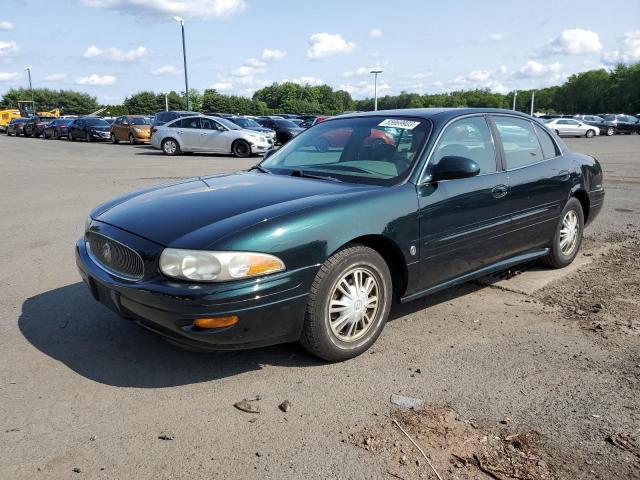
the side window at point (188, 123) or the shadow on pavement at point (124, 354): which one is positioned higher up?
the side window at point (188, 123)

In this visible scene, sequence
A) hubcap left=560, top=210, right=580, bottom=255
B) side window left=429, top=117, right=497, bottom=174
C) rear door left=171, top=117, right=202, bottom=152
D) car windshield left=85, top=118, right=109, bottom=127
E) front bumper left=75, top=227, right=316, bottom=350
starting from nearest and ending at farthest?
1. front bumper left=75, top=227, right=316, bottom=350
2. side window left=429, top=117, right=497, bottom=174
3. hubcap left=560, top=210, right=580, bottom=255
4. rear door left=171, top=117, right=202, bottom=152
5. car windshield left=85, top=118, right=109, bottom=127

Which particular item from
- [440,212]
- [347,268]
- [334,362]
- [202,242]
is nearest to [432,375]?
[334,362]

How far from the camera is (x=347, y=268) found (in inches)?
131

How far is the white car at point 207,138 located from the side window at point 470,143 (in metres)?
15.9

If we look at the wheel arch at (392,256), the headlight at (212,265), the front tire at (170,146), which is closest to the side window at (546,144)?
the wheel arch at (392,256)

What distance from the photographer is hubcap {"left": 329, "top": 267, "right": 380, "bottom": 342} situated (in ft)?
11.1

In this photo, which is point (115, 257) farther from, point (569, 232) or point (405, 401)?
point (569, 232)

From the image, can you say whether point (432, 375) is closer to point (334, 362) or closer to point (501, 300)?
point (334, 362)

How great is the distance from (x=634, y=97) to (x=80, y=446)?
95.2m

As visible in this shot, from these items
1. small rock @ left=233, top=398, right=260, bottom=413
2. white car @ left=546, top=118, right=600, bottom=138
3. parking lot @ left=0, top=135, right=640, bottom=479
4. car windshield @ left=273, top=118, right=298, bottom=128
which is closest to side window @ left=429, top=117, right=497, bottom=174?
parking lot @ left=0, top=135, right=640, bottom=479

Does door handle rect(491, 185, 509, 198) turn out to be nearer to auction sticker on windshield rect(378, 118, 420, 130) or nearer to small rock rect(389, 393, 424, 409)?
auction sticker on windshield rect(378, 118, 420, 130)

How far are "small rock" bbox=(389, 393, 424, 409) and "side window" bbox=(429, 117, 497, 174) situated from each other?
1723mm

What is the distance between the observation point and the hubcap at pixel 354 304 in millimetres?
3379

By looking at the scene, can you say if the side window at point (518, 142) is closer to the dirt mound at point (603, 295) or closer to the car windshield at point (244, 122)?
the dirt mound at point (603, 295)
